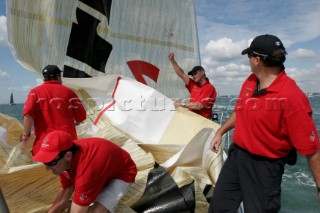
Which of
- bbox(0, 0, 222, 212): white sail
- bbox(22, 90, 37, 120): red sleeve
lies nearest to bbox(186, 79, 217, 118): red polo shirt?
bbox(0, 0, 222, 212): white sail

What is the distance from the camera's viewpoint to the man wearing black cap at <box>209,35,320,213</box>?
1.98 meters

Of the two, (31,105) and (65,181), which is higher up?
(31,105)

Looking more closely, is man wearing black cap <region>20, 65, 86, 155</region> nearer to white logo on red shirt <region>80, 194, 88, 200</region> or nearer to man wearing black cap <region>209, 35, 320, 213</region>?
white logo on red shirt <region>80, 194, 88, 200</region>

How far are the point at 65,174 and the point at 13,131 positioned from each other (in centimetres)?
246

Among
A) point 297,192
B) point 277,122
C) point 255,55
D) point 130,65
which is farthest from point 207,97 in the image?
point 297,192

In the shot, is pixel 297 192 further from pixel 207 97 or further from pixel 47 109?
pixel 47 109

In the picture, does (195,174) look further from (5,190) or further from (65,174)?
(5,190)

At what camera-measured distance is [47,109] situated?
3217 mm

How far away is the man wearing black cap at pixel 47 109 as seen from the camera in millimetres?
3189

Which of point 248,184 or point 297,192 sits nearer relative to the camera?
point 248,184

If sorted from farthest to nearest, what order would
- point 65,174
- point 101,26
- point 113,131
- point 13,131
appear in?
point 101,26 → point 13,131 → point 113,131 → point 65,174

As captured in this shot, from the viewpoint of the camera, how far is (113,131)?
3936mm

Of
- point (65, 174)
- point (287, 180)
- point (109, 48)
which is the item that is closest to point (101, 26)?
point (109, 48)

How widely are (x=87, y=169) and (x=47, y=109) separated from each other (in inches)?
49.8
